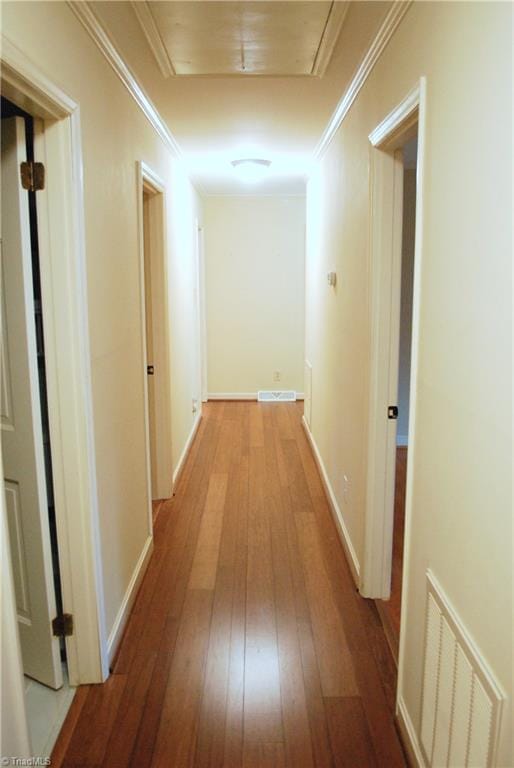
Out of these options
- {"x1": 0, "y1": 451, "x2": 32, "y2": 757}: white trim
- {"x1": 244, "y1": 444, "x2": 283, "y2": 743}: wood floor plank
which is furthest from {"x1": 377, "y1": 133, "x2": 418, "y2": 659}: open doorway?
{"x1": 0, "y1": 451, "x2": 32, "y2": 757}: white trim

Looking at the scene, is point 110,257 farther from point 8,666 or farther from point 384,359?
point 8,666

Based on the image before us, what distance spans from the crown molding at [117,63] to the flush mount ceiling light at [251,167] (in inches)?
38.5

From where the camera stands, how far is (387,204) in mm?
2252

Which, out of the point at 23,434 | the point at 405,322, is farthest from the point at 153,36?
the point at 405,322

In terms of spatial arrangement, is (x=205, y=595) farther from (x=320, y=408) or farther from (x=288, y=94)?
(x=288, y=94)

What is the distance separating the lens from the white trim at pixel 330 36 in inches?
71.9

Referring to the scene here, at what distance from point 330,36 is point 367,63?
0.69 feet

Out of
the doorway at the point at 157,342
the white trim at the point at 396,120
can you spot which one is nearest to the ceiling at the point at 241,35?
the white trim at the point at 396,120

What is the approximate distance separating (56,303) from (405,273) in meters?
3.78

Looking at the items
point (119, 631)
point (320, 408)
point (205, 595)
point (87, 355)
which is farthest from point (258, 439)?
point (87, 355)

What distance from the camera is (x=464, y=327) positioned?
49.4 inches

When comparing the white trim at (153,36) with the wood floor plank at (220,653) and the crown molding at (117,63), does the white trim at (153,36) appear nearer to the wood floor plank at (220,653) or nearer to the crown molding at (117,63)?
the crown molding at (117,63)

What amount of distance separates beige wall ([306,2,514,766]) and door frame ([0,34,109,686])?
109 centimetres

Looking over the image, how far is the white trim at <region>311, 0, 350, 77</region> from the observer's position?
71.9 inches
